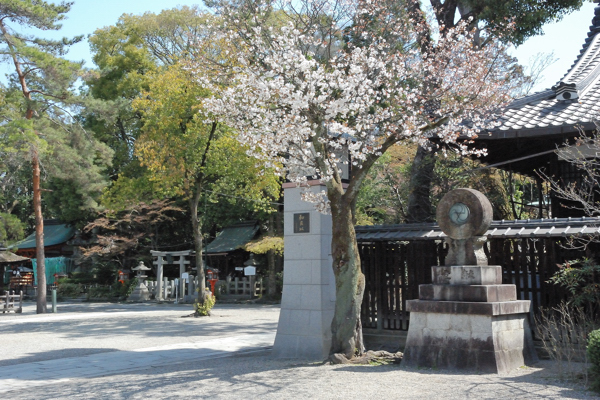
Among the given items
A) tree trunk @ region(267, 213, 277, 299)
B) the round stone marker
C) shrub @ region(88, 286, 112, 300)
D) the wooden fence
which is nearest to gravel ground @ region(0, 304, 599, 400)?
the wooden fence

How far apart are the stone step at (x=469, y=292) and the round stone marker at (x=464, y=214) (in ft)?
2.77

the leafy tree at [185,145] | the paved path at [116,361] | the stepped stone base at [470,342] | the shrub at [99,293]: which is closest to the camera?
the stepped stone base at [470,342]

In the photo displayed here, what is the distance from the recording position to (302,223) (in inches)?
425

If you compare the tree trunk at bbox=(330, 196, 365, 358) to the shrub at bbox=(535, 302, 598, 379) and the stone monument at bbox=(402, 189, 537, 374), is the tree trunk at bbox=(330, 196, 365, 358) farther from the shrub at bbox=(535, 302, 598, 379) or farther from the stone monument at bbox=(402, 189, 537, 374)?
the shrub at bbox=(535, 302, 598, 379)

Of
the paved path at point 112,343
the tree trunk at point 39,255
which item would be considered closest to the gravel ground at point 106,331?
the paved path at point 112,343

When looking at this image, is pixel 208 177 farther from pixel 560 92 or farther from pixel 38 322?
pixel 560 92

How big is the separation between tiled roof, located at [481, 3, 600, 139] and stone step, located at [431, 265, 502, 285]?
340cm

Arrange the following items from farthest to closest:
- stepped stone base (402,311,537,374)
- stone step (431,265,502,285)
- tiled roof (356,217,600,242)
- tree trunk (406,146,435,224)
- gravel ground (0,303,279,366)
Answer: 1. tree trunk (406,146,435,224)
2. gravel ground (0,303,279,366)
3. tiled roof (356,217,600,242)
4. stone step (431,265,502,285)
5. stepped stone base (402,311,537,374)

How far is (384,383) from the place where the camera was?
7461mm

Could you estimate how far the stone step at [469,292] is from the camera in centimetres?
825

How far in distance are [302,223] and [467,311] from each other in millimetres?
3741

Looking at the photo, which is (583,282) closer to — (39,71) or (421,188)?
(421,188)

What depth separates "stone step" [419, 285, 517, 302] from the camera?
27.1ft

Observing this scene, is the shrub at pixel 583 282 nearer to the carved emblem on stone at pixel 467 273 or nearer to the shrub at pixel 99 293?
the carved emblem on stone at pixel 467 273
